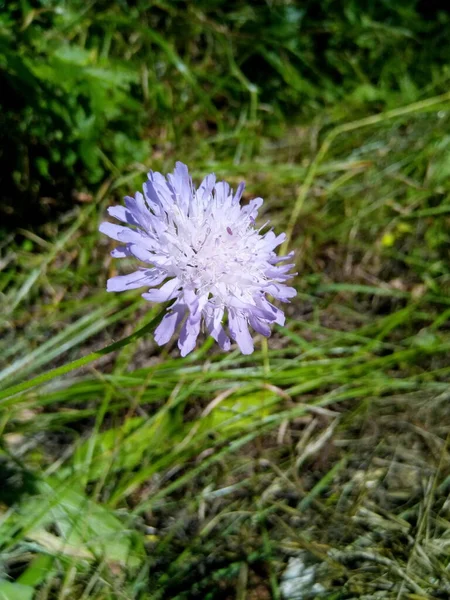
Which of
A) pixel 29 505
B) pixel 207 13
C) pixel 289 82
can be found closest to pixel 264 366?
pixel 29 505

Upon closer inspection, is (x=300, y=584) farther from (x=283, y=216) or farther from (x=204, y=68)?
(x=204, y=68)

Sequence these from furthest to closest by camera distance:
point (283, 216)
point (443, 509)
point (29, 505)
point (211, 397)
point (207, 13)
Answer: point (207, 13), point (283, 216), point (211, 397), point (443, 509), point (29, 505)

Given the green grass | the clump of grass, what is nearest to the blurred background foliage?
the green grass

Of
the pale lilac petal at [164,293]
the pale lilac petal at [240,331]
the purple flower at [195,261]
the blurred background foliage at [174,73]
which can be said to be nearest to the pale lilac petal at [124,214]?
the purple flower at [195,261]

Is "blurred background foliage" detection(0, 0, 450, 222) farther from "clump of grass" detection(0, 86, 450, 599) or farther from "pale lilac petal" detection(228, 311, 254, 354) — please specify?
"pale lilac petal" detection(228, 311, 254, 354)

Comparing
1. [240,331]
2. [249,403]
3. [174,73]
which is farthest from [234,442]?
[174,73]

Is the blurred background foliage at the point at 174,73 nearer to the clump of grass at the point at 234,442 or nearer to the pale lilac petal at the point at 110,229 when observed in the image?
the clump of grass at the point at 234,442
